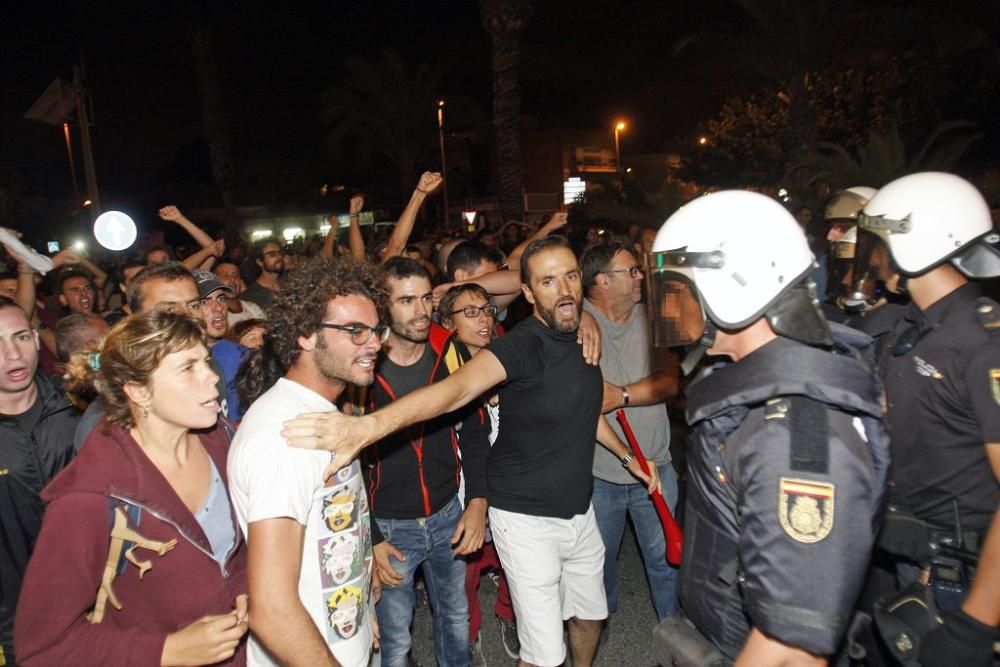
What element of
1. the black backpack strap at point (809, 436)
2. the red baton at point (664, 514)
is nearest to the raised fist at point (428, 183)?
the red baton at point (664, 514)

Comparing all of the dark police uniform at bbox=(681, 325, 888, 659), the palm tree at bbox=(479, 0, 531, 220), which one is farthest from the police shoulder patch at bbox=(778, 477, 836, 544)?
the palm tree at bbox=(479, 0, 531, 220)

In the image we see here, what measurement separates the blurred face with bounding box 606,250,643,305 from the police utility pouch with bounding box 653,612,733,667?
7.84ft

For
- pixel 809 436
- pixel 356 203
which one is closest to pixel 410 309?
pixel 809 436

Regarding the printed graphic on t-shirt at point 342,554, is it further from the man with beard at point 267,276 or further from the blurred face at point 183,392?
the man with beard at point 267,276

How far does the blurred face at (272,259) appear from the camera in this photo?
796cm

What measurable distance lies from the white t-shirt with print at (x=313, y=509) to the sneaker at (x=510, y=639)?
1.87m

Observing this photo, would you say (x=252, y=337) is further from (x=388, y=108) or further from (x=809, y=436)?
(x=388, y=108)

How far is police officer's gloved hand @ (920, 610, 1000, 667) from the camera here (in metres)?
2.49

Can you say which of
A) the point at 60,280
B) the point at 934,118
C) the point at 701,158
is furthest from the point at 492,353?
the point at 701,158

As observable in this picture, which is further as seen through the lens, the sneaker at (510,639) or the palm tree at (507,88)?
the palm tree at (507,88)

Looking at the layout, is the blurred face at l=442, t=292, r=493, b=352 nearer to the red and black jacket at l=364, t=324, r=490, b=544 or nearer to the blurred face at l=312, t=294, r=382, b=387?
the red and black jacket at l=364, t=324, r=490, b=544

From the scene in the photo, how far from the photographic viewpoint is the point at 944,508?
292 cm

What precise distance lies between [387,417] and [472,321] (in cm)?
215

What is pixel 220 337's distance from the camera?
5.12 m
